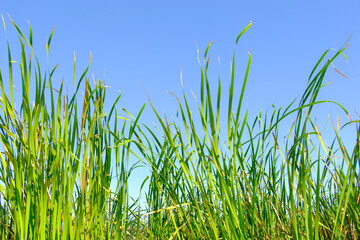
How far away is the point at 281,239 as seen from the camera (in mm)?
1407

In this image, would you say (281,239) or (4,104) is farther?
(281,239)

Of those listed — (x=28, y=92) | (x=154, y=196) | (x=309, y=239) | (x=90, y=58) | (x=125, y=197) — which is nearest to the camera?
(x=309, y=239)

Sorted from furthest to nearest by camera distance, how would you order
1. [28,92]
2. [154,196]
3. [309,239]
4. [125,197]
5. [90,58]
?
[154,196]
[90,58]
[125,197]
[28,92]
[309,239]

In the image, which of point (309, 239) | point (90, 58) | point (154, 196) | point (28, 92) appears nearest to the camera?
point (309, 239)

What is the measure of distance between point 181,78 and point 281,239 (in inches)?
28.0

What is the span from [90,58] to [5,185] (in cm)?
58

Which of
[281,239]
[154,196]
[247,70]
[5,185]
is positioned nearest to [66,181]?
[5,185]

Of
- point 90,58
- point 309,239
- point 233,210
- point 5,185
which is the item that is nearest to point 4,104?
point 5,185

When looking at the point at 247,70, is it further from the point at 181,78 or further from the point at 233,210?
the point at 233,210

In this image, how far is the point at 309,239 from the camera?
1.00m

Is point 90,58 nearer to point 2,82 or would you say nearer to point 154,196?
point 2,82

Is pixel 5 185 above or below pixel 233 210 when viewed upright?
above

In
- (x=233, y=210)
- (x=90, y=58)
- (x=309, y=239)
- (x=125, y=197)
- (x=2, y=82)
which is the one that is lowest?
(x=309, y=239)

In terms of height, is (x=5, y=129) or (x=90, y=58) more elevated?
(x=90, y=58)
